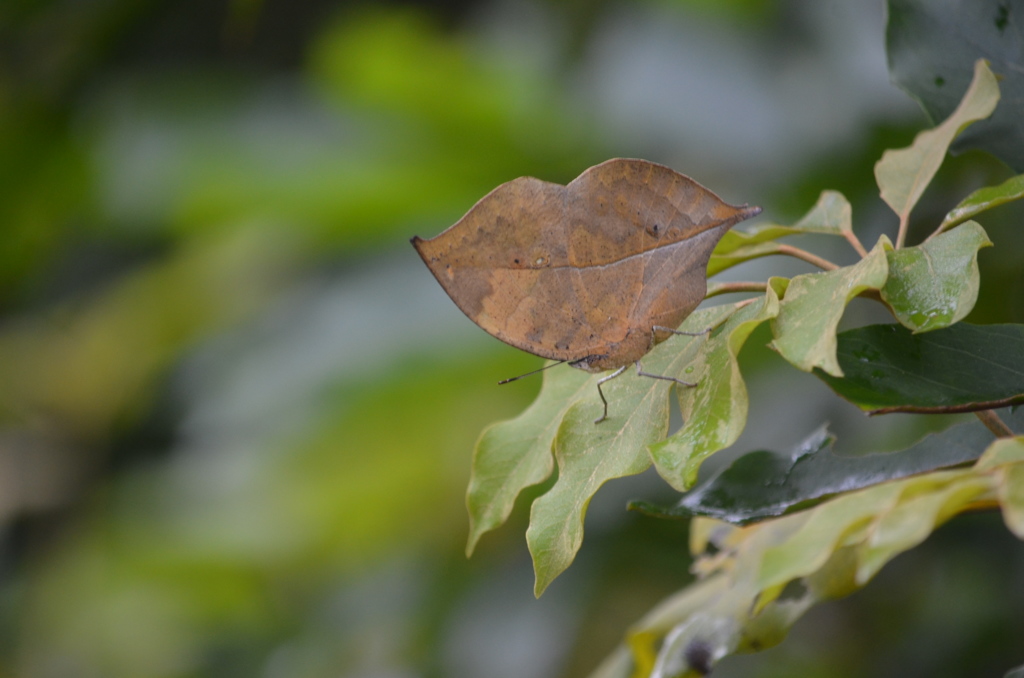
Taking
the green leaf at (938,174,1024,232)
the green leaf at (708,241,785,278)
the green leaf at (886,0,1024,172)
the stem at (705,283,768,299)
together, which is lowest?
the stem at (705,283,768,299)

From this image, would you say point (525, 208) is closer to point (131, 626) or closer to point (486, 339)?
point (486, 339)

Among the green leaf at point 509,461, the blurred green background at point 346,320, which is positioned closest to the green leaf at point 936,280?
the green leaf at point 509,461

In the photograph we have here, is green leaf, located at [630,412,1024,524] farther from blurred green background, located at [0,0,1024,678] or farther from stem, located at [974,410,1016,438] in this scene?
blurred green background, located at [0,0,1024,678]

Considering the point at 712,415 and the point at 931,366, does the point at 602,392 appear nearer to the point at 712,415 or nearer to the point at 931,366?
the point at 712,415

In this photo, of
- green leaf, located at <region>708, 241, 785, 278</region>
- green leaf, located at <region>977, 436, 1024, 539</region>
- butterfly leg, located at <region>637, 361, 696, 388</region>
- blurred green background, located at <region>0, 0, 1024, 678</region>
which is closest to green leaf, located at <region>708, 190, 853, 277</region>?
green leaf, located at <region>708, 241, 785, 278</region>

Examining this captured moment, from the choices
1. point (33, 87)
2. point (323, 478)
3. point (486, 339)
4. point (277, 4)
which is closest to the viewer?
point (486, 339)

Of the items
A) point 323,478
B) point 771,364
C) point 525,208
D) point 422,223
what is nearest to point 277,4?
point 422,223
